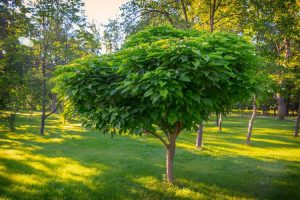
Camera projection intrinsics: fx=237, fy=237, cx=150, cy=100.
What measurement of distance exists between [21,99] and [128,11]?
9.42m

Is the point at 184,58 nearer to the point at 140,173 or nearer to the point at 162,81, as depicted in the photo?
the point at 162,81

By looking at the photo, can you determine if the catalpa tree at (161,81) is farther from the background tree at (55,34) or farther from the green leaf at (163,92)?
the background tree at (55,34)

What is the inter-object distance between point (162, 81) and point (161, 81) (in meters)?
0.04

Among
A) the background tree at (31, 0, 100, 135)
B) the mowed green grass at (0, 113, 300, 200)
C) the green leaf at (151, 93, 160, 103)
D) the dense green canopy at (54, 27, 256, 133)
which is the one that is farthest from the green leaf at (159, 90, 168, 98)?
the background tree at (31, 0, 100, 135)

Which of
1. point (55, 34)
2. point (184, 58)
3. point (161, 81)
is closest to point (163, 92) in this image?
point (161, 81)

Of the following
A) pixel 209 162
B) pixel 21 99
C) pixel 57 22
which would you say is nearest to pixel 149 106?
pixel 209 162

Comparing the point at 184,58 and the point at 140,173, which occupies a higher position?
the point at 184,58

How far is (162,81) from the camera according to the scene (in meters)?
4.76

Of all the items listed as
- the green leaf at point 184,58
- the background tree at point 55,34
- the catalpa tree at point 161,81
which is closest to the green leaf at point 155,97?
the catalpa tree at point 161,81

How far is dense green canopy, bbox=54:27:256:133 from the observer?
16.2 feet

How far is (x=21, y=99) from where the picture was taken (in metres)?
16.3

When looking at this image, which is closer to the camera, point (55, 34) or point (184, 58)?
point (184, 58)

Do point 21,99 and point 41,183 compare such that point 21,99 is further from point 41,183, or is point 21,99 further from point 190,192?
point 190,192

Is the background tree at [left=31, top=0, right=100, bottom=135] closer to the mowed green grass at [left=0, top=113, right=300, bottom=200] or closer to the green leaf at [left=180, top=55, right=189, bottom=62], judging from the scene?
the mowed green grass at [left=0, top=113, right=300, bottom=200]
